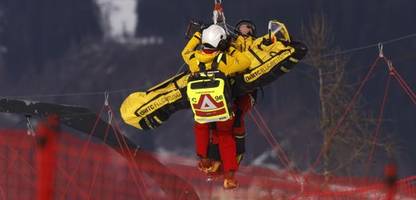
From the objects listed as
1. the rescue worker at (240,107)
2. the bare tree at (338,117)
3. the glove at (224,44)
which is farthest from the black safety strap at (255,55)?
the bare tree at (338,117)

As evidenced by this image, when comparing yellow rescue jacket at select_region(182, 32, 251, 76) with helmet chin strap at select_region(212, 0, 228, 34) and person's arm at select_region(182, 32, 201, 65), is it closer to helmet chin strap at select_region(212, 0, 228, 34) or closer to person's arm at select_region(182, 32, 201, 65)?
person's arm at select_region(182, 32, 201, 65)

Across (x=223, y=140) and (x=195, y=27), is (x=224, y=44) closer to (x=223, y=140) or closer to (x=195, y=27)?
(x=195, y=27)

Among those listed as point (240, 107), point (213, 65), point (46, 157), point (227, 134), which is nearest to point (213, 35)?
point (213, 65)

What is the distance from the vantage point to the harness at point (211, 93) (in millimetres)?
5578

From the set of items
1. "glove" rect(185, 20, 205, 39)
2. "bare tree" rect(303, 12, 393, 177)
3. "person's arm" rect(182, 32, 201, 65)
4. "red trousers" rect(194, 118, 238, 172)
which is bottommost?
"bare tree" rect(303, 12, 393, 177)

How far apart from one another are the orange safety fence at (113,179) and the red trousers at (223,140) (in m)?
2.55

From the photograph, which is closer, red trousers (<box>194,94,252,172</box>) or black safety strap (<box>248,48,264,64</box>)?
black safety strap (<box>248,48,264,64</box>)

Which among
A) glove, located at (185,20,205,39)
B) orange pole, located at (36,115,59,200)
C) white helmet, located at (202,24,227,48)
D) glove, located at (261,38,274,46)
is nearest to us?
orange pole, located at (36,115,59,200)

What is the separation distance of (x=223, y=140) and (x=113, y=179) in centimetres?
332

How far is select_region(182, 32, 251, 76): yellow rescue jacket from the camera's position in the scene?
561cm

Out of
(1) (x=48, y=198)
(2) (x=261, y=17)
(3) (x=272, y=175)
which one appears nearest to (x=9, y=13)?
(2) (x=261, y=17)

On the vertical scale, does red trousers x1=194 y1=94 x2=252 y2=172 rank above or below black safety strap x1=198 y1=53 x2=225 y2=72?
below

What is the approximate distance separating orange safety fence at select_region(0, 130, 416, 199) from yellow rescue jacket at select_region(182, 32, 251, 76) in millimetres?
3117

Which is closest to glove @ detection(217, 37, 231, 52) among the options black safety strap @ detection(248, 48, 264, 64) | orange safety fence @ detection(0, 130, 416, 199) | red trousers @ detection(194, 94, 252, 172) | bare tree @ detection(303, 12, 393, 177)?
black safety strap @ detection(248, 48, 264, 64)
